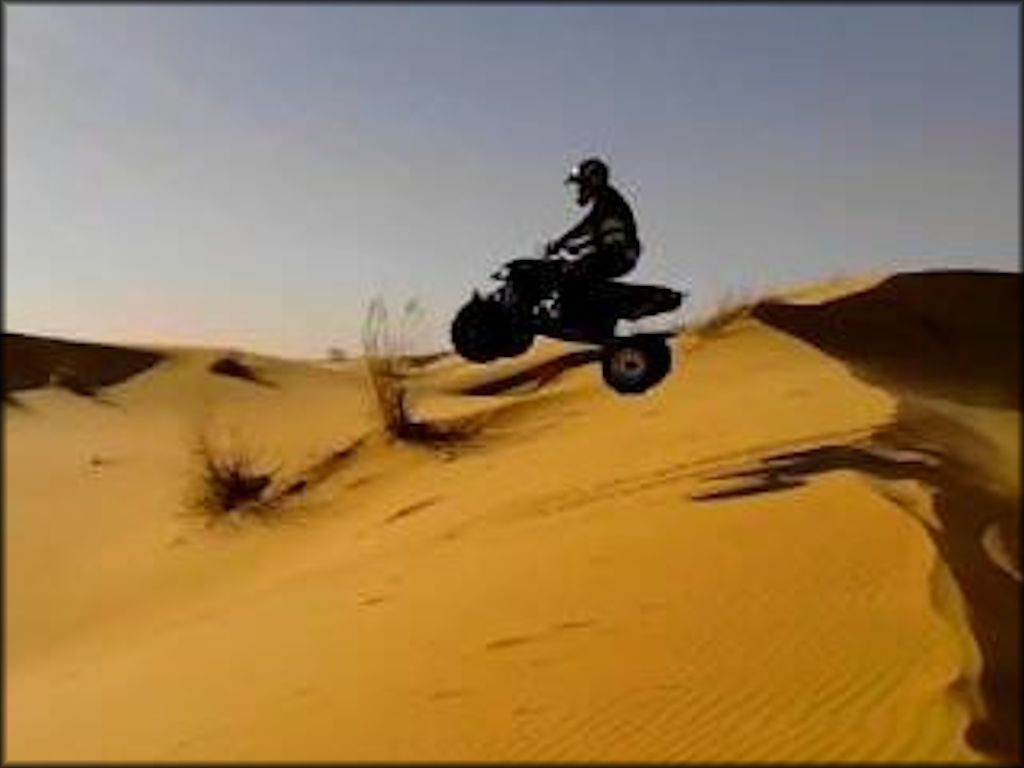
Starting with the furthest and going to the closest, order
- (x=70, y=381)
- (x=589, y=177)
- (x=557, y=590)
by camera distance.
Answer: (x=70, y=381) < (x=589, y=177) < (x=557, y=590)

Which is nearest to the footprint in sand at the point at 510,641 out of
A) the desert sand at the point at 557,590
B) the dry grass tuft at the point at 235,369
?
the desert sand at the point at 557,590

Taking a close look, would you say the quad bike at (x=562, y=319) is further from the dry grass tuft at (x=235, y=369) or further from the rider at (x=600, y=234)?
the dry grass tuft at (x=235, y=369)

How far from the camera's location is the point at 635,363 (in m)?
14.7

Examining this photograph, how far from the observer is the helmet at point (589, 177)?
517 inches

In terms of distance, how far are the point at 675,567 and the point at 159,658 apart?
9.74 ft

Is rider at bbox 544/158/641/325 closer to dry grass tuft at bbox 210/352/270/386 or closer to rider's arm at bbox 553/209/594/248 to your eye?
rider's arm at bbox 553/209/594/248

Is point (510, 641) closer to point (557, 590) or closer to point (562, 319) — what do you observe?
point (557, 590)

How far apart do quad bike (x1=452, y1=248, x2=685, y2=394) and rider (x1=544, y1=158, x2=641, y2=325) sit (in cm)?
13

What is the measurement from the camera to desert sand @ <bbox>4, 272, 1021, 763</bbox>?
7.15m

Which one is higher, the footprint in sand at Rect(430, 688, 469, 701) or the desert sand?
the desert sand

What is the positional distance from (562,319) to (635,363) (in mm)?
878

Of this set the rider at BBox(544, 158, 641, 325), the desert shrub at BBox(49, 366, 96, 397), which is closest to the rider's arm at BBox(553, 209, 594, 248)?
the rider at BBox(544, 158, 641, 325)

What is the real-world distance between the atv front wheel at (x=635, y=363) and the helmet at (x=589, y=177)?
185 cm

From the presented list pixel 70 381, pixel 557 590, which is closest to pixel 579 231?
pixel 557 590
